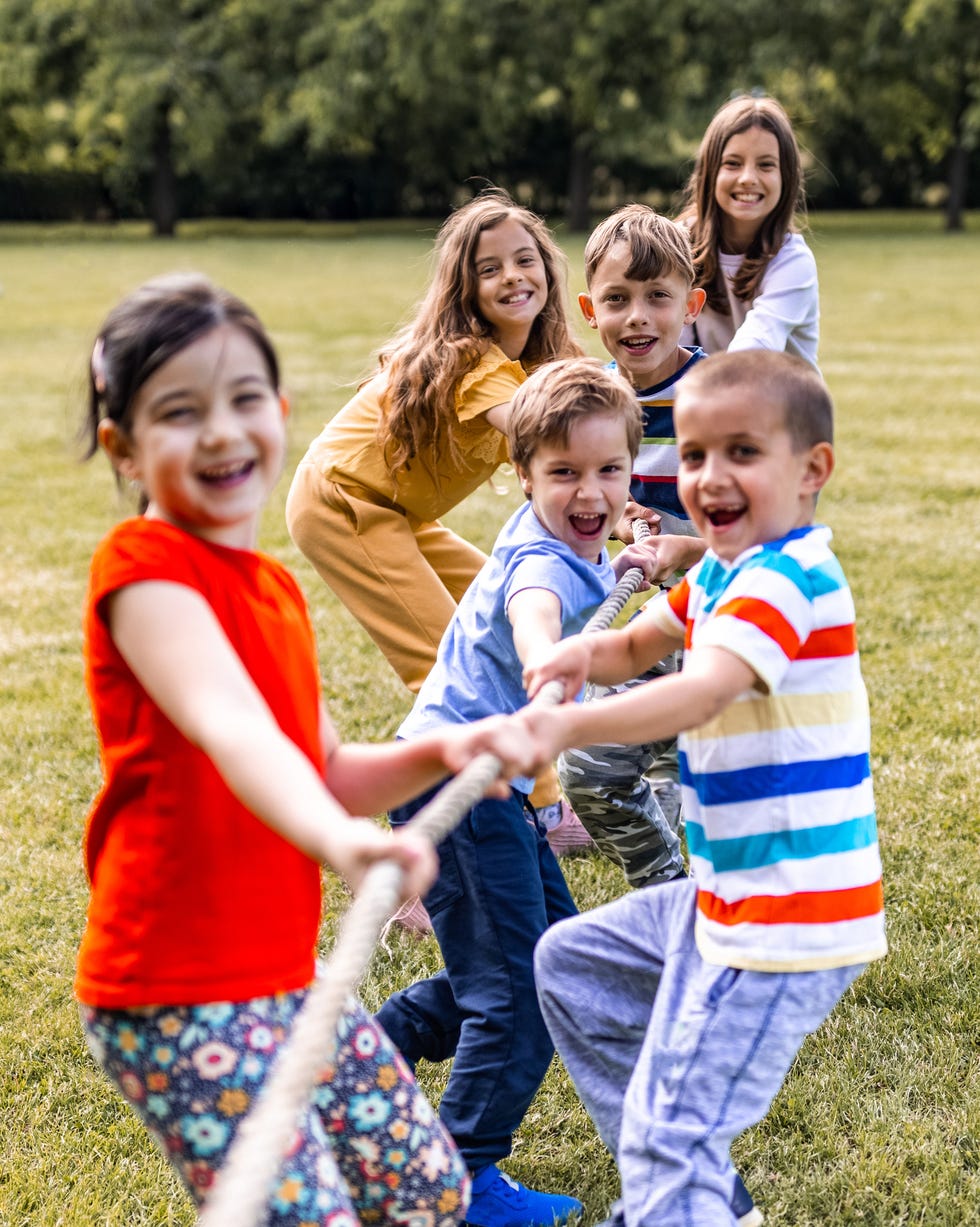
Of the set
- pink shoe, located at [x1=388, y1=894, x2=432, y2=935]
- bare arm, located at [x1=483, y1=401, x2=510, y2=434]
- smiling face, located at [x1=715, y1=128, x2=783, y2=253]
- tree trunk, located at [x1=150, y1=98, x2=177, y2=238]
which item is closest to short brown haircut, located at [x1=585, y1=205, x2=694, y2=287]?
bare arm, located at [x1=483, y1=401, x2=510, y2=434]

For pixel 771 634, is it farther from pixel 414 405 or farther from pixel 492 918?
pixel 414 405

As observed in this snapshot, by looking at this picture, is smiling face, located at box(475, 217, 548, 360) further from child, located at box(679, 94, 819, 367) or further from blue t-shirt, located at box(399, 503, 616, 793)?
blue t-shirt, located at box(399, 503, 616, 793)

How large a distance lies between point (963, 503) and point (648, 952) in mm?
6955

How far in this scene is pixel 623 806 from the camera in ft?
12.4

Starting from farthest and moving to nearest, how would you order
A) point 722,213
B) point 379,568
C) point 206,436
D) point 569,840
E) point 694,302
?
point 722,213
point 569,840
point 379,568
point 694,302
point 206,436

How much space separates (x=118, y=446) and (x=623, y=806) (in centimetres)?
212

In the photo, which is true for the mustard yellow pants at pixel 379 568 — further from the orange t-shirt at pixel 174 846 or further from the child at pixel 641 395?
the orange t-shirt at pixel 174 846

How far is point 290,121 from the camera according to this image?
3928cm

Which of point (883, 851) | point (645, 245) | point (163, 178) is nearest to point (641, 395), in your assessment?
point (645, 245)

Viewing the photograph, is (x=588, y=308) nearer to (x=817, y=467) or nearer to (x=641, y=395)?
(x=641, y=395)

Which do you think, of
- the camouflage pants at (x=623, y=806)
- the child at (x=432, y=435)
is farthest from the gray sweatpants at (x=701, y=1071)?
the camouflage pants at (x=623, y=806)

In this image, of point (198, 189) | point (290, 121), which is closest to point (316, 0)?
point (290, 121)

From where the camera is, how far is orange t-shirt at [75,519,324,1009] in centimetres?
189

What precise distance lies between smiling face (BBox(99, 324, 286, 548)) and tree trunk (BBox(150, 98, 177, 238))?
39.2 metres
